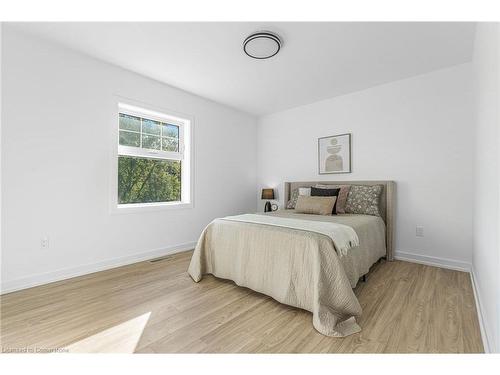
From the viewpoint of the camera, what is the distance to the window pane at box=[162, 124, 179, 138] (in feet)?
11.1

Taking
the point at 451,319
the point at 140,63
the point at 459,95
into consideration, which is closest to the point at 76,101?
the point at 140,63

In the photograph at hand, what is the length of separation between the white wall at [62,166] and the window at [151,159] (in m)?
0.21

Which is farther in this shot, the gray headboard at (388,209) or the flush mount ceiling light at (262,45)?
the gray headboard at (388,209)

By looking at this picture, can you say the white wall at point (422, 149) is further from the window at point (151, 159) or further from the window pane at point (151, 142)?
the window pane at point (151, 142)

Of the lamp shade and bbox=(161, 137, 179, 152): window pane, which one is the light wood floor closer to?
bbox=(161, 137, 179, 152): window pane

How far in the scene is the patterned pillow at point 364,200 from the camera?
297 centimetres

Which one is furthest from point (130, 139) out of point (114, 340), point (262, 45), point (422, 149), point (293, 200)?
point (422, 149)

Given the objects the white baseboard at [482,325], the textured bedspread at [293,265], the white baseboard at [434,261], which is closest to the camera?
the white baseboard at [482,325]

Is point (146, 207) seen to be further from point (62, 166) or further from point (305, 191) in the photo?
point (305, 191)

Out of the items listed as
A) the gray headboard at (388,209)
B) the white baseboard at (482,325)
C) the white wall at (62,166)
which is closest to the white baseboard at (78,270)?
the white wall at (62,166)

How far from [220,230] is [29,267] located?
1780 mm

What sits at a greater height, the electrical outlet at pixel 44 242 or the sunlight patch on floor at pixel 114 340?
the electrical outlet at pixel 44 242

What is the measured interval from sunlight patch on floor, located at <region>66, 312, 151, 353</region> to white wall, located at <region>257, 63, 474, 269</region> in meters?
3.09
